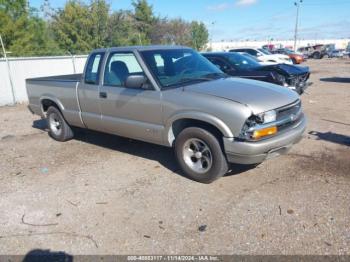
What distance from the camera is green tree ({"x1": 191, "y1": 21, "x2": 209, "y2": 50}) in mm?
49109

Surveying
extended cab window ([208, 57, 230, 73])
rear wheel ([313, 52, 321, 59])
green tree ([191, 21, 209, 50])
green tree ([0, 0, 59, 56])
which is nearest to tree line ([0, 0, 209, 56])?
green tree ([0, 0, 59, 56])

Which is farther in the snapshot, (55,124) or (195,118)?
(55,124)

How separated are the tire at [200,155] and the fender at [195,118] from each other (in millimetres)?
169

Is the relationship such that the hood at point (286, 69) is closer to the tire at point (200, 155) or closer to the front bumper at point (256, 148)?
the front bumper at point (256, 148)

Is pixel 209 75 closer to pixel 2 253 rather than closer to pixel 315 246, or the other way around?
pixel 315 246

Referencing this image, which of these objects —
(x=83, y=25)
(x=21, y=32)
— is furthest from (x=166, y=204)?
(x=83, y=25)

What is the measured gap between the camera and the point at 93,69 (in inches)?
241

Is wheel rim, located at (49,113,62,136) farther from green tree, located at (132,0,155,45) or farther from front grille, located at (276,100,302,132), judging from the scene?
green tree, located at (132,0,155,45)

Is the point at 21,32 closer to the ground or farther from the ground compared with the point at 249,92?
farther from the ground

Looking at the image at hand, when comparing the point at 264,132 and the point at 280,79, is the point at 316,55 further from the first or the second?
the point at 264,132

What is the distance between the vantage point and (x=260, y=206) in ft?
13.3

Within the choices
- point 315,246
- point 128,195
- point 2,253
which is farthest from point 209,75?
point 2,253

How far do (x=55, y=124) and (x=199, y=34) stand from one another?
46.4 metres

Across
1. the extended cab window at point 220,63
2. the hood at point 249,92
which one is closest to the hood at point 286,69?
the extended cab window at point 220,63
